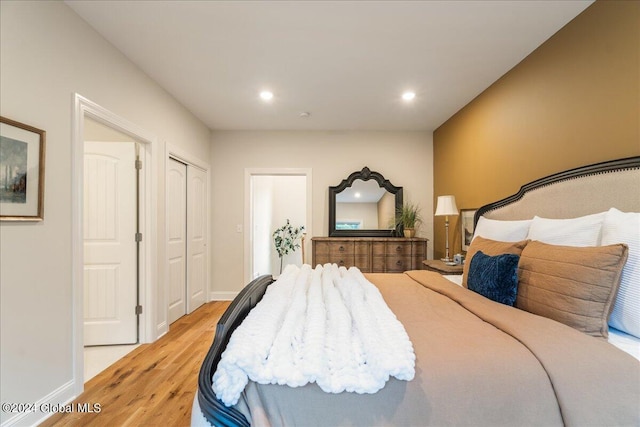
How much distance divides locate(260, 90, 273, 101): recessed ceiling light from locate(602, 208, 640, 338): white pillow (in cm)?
298

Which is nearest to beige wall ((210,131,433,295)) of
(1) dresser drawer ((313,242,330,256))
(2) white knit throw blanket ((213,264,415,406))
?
(1) dresser drawer ((313,242,330,256))

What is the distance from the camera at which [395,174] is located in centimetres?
456

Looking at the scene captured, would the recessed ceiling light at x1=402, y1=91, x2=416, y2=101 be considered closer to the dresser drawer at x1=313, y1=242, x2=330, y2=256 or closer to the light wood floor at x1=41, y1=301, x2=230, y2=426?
the dresser drawer at x1=313, y1=242, x2=330, y2=256

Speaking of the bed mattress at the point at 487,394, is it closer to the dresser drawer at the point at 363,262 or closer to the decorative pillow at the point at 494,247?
the decorative pillow at the point at 494,247

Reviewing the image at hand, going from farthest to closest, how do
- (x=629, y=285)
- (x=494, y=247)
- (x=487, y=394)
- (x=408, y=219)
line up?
1. (x=408, y=219)
2. (x=494, y=247)
3. (x=629, y=285)
4. (x=487, y=394)

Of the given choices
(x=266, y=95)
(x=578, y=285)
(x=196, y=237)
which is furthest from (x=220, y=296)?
(x=578, y=285)

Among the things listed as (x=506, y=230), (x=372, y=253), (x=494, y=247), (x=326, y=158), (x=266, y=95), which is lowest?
(x=372, y=253)

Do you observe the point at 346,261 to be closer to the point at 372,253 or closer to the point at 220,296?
the point at 372,253

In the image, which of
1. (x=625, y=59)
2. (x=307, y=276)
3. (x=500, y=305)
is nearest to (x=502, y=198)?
(x=625, y=59)

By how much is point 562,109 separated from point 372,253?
2.56 metres

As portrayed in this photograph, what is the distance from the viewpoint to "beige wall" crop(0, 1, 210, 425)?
158 centimetres

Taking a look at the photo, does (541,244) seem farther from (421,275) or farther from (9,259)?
(9,259)

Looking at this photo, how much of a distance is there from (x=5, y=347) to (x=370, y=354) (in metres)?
1.91

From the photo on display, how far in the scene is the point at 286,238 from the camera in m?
6.24
